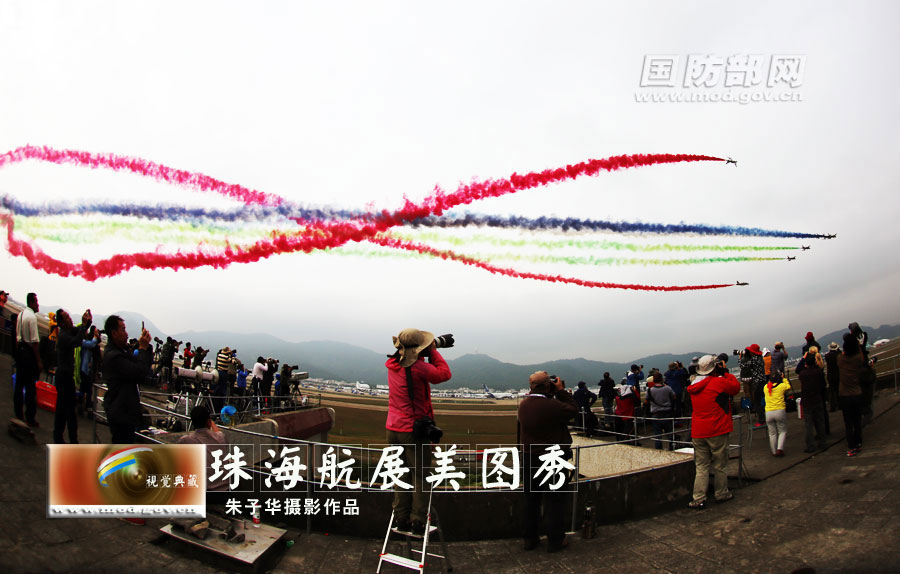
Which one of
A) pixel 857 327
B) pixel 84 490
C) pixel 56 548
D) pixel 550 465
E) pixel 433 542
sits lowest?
pixel 433 542

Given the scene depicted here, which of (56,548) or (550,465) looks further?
(550,465)

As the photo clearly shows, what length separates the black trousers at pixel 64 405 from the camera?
5832 mm

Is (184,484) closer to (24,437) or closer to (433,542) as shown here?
(433,542)

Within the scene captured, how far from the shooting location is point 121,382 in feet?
17.7

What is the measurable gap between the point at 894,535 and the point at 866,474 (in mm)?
2133

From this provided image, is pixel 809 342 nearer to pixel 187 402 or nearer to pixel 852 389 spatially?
pixel 852 389

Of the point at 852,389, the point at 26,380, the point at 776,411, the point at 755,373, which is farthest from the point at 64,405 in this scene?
the point at 755,373

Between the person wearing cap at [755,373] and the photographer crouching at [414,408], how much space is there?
347 inches

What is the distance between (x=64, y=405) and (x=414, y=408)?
474 centimetres

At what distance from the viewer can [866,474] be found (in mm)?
5988

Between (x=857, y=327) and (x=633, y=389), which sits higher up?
(x=857, y=327)

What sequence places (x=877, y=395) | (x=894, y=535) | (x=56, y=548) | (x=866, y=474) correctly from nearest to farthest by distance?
1. (x=56, y=548)
2. (x=894, y=535)
3. (x=866, y=474)
4. (x=877, y=395)

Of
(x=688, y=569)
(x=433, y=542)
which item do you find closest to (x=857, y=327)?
(x=688, y=569)

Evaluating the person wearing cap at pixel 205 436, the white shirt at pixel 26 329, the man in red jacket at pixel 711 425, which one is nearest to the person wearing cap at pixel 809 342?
the man in red jacket at pixel 711 425
